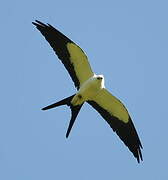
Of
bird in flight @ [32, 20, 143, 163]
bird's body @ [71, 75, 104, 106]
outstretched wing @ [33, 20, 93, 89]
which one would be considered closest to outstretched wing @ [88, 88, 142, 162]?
bird in flight @ [32, 20, 143, 163]

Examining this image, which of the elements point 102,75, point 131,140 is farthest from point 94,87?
point 131,140

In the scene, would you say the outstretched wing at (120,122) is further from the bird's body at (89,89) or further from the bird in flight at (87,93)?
the bird's body at (89,89)

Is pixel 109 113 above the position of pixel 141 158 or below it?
above

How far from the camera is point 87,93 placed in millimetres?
12102

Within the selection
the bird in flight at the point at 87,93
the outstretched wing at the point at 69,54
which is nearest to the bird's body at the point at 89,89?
the bird in flight at the point at 87,93

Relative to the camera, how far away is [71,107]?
40.0ft

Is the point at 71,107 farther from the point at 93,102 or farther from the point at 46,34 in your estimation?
the point at 46,34

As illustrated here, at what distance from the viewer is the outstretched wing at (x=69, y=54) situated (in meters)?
12.2

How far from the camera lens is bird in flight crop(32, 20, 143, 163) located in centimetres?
1209

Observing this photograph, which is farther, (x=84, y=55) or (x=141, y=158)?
(x=141, y=158)

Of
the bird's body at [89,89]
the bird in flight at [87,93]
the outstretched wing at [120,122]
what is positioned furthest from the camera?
the outstretched wing at [120,122]

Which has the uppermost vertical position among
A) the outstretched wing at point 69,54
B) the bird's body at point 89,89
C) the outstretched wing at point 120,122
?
the outstretched wing at point 69,54

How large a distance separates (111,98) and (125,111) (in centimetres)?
64

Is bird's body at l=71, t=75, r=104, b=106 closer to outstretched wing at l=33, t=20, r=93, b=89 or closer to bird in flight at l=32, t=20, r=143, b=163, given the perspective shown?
bird in flight at l=32, t=20, r=143, b=163
